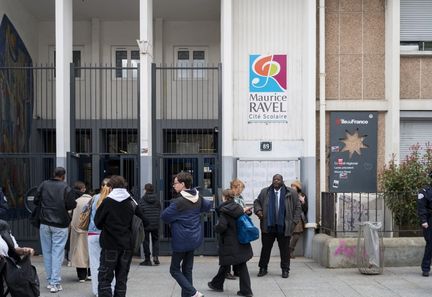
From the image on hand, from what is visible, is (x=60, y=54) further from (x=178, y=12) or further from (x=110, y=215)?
(x=110, y=215)

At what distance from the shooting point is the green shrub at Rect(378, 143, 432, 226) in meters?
11.7

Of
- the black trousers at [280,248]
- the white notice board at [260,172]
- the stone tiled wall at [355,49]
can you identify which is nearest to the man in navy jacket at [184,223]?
the black trousers at [280,248]

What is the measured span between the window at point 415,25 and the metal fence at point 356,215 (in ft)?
11.9

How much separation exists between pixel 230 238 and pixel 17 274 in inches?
140

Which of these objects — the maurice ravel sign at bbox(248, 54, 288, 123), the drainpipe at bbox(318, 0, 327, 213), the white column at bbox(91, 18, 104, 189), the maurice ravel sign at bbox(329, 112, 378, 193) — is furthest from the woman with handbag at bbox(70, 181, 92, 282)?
the maurice ravel sign at bbox(329, 112, 378, 193)

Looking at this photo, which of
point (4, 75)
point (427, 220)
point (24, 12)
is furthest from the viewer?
point (24, 12)

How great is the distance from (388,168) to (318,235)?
81.7 inches

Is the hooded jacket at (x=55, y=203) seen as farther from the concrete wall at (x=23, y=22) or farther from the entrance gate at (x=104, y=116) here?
the concrete wall at (x=23, y=22)

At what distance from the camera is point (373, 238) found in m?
10.6

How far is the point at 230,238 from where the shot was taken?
893 centimetres

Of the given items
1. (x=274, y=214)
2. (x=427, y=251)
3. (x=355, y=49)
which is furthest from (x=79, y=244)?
(x=355, y=49)

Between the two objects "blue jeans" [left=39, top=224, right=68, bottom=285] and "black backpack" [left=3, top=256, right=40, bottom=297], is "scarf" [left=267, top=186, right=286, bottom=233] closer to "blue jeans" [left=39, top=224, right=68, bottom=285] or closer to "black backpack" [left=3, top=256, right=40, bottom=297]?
"blue jeans" [left=39, top=224, right=68, bottom=285]

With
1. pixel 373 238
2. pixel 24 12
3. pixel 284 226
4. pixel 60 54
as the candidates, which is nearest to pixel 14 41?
pixel 24 12

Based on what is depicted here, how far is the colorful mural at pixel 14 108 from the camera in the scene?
45.5ft
